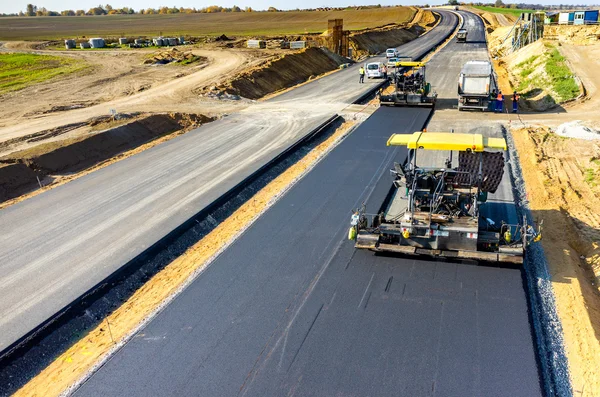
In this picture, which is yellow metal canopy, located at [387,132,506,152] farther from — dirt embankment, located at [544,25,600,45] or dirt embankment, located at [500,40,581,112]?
dirt embankment, located at [544,25,600,45]

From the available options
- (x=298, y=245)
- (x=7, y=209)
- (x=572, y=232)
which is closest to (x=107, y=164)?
(x=7, y=209)

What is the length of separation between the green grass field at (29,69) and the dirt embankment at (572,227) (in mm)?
30663

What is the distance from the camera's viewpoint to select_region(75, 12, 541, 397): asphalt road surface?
6.76 meters

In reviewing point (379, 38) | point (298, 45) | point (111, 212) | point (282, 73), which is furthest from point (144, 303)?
point (379, 38)

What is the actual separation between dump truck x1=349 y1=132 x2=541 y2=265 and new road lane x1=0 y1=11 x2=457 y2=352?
5488 millimetres

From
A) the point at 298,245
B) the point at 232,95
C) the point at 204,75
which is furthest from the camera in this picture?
the point at 204,75

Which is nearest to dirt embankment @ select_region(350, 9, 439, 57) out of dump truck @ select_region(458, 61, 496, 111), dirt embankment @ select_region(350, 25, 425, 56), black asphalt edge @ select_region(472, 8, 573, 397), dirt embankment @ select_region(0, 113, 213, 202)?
dirt embankment @ select_region(350, 25, 425, 56)

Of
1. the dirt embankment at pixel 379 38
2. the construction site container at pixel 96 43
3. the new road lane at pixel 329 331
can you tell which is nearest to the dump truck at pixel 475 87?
the new road lane at pixel 329 331

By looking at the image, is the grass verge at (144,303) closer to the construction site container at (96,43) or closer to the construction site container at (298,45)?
the construction site container at (298,45)

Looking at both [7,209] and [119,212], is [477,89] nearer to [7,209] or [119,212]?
[119,212]

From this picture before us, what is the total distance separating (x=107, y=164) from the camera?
58.5 feet

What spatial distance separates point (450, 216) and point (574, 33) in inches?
1631

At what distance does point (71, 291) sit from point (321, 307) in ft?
16.7

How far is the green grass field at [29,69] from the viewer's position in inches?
1288
